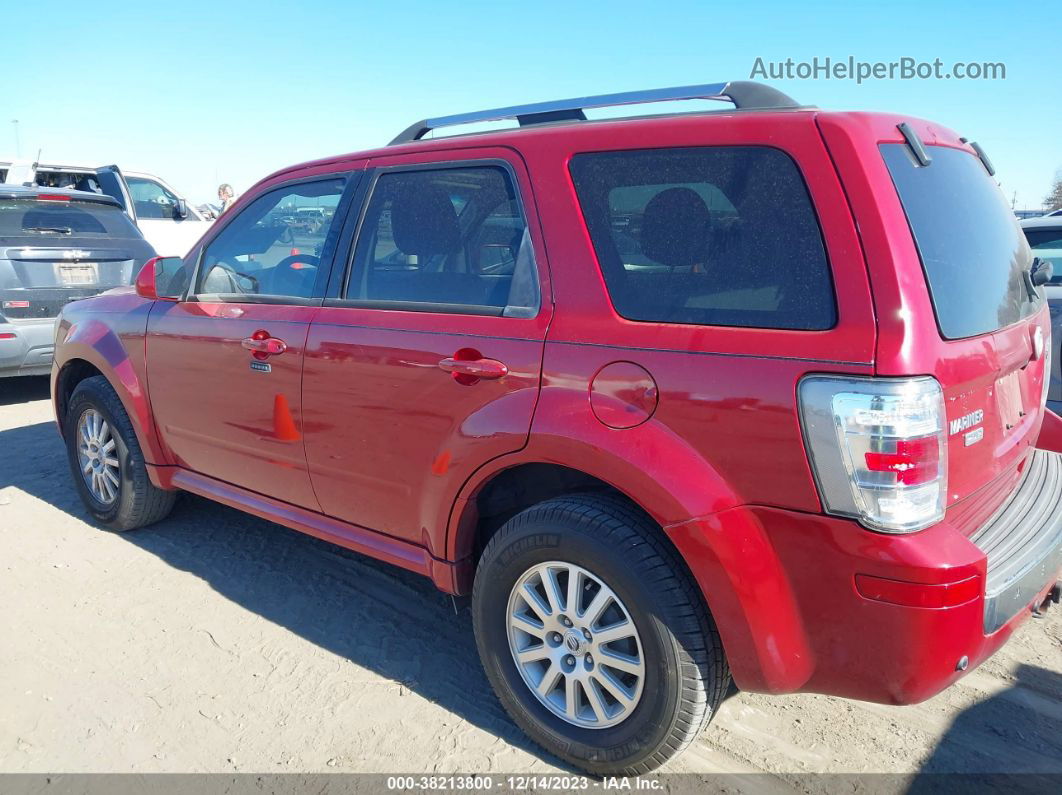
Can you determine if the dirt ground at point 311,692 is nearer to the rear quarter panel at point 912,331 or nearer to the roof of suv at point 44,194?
the rear quarter panel at point 912,331

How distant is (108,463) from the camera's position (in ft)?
14.3

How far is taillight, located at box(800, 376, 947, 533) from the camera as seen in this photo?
190 centimetres

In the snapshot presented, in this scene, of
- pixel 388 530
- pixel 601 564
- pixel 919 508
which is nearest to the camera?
pixel 919 508

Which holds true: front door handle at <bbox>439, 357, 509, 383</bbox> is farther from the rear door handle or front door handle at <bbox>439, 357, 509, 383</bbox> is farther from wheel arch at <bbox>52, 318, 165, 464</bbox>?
wheel arch at <bbox>52, 318, 165, 464</bbox>

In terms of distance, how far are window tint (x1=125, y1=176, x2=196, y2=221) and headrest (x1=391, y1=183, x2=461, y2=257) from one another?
1032cm

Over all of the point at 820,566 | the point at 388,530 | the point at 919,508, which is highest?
the point at 919,508

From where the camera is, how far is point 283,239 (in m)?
3.57

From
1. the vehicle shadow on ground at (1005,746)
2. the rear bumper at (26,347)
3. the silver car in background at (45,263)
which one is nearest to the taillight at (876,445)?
the vehicle shadow on ground at (1005,746)

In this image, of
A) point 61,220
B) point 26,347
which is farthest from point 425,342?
point 61,220

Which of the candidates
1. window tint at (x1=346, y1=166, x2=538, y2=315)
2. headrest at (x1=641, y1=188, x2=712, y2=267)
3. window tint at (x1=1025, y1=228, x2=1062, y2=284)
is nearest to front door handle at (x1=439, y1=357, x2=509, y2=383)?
window tint at (x1=346, y1=166, x2=538, y2=315)

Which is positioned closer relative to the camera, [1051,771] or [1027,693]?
[1051,771]

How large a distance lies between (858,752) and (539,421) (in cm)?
149

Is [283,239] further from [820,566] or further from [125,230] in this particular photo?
[125,230]

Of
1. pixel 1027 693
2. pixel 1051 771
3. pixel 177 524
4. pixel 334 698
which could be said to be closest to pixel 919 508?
pixel 1051 771
